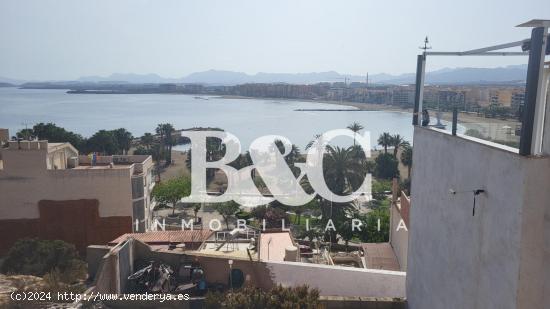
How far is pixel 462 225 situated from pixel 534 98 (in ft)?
4.41

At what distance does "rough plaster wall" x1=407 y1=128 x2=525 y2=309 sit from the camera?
9.47 feet

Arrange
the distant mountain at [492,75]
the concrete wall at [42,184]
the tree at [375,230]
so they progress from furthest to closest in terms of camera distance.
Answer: the tree at [375,230] → the concrete wall at [42,184] → the distant mountain at [492,75]

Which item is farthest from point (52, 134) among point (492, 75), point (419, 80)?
point (492, 75)

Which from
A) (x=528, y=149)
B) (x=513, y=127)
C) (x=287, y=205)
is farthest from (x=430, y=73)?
(x=287, y=205)

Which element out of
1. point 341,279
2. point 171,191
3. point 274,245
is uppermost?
point 341,279

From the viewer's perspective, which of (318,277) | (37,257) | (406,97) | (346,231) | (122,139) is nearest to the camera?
(318,277)

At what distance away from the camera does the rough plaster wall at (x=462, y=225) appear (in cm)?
289

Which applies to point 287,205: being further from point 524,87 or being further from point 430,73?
point 524,87

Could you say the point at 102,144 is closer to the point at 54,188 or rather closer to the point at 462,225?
the point at 54,188

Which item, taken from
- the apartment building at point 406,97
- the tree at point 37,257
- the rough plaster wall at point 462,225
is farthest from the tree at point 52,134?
the rough plaster wall at point 462,225

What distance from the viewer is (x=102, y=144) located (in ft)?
124

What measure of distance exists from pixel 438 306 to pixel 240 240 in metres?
7.94

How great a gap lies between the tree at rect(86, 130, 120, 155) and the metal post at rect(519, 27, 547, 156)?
38405mm

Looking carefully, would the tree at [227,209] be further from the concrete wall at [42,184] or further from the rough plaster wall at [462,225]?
the rough plaster wall at [462,225]
